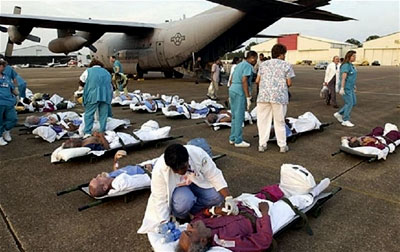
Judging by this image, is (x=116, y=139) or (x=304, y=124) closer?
(x=116, y=139)

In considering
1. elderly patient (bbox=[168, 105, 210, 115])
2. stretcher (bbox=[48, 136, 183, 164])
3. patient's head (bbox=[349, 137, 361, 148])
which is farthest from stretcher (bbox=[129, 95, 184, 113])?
patient's head (bbox=[349, 137, 361, 148])

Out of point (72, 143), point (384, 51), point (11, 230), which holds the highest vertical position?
point (384, 51)

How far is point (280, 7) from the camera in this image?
505 inches

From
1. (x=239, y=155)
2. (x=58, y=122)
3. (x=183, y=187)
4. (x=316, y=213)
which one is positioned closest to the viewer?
(x=183, y=187)

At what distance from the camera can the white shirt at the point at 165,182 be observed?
2406 mm

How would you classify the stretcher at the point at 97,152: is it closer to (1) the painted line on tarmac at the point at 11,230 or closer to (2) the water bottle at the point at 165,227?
(1) the painted line on tarmac at the point at 11,230

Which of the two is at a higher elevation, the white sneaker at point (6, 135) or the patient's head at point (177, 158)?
the patient's head at point (177, 158)

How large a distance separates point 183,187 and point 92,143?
2673mm

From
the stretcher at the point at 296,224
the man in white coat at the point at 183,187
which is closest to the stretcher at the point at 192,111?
the stretcher at the point at 296,224

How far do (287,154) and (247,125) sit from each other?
7.87 feet

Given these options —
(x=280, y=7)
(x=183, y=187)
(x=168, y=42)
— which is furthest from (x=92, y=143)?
(x=168, y=42)

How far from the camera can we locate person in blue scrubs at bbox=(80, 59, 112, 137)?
558 cm

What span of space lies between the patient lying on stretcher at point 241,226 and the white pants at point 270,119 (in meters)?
2.34

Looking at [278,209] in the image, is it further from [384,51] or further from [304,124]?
[384,51]
